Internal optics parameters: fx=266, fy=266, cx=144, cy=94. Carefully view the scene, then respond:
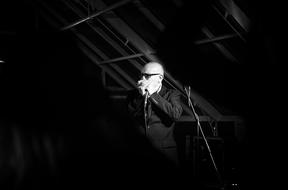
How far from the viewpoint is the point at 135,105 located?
8.04ft

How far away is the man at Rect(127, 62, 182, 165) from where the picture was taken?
2.31 meters

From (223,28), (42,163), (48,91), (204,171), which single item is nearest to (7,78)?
(48,91)

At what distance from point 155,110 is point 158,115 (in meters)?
0.05

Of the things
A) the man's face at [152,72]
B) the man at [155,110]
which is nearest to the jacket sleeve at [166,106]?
the man at [155,110]

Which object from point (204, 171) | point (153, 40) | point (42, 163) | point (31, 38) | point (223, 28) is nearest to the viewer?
point (42, 163)

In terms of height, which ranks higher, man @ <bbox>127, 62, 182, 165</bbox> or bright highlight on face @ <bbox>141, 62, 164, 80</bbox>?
bright highlight on face @ <bbox>141, 62, 164, 80</bbox>

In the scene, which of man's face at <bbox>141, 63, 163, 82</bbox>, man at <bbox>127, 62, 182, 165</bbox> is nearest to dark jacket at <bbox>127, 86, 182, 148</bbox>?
man at <bbox>127, 62, 182, 165</bbox>

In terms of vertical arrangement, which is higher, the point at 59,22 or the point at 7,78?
the point at 59,22

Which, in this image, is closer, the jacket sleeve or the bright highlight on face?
the jacket sleeve

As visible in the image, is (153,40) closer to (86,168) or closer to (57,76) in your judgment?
(57,76)

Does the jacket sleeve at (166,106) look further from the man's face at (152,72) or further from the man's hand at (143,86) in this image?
the man's face at (152,72)

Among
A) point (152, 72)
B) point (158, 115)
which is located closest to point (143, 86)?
point (152, 72)

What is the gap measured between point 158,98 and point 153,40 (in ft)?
4.27

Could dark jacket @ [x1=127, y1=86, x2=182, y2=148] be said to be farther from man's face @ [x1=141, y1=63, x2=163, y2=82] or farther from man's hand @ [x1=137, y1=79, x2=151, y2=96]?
man's face @ [x1=141, y1=63, x2=163, y2=82]
